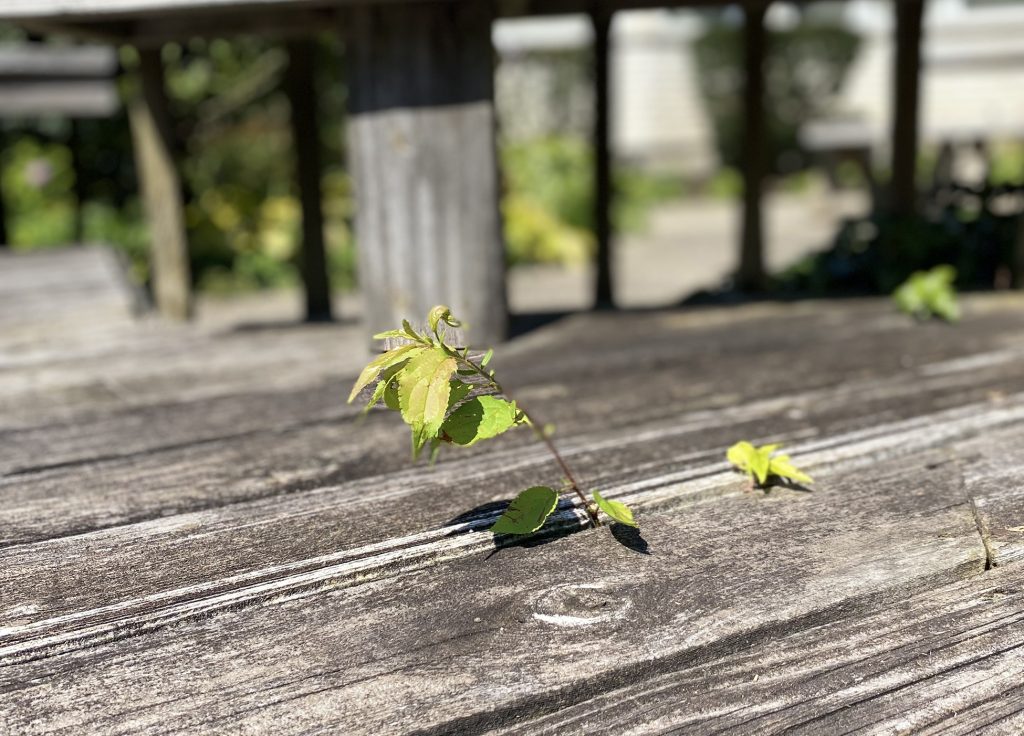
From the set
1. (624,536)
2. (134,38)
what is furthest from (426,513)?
(134,38)

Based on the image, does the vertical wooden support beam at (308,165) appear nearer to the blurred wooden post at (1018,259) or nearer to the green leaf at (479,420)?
the blurred wooden post at (1018,259)

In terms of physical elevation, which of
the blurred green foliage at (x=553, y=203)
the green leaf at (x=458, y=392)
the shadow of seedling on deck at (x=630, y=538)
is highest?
the green leaf at (x=458, y=392)

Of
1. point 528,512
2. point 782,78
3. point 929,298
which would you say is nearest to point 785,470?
point 528,512

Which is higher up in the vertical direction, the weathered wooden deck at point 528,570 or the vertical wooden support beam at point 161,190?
the vertical wooden support beam at point 161,190

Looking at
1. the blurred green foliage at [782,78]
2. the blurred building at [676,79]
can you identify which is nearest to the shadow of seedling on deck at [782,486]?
the blurred building at [676,79]

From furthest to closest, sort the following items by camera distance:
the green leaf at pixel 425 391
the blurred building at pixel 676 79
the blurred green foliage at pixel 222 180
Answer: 1. the blurred building at pixel 676 79
2. the blurred green foliage at pixel 222 180
3. the green leaf at pixel 425 391

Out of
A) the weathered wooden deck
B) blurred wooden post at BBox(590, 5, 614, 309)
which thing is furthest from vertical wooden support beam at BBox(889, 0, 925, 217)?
the weathered wooden deck
